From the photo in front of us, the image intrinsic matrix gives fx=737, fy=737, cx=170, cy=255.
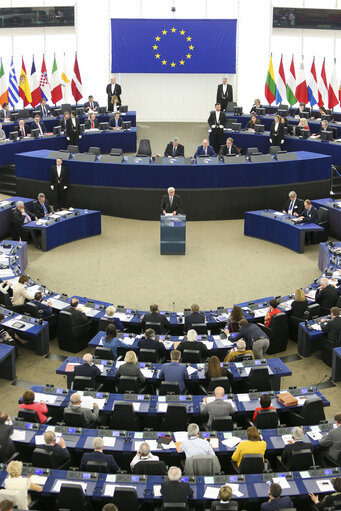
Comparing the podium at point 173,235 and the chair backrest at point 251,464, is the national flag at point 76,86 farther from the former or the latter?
the chair backrest at point 251,464

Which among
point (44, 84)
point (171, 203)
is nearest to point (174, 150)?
point (171, 203)

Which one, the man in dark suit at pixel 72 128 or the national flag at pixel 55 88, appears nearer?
the man in dark suit at pixel 72 128

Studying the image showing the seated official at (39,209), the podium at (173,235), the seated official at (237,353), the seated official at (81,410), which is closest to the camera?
the seated official at (81,410)

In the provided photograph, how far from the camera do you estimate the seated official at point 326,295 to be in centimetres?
1536

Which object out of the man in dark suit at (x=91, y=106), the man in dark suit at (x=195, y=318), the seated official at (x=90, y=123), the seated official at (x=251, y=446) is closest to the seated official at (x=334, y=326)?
the man in dark suit at (x=195, y=318)

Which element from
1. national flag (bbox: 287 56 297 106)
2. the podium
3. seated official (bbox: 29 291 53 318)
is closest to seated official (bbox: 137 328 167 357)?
seated official (bbox: 29 291 53 318)

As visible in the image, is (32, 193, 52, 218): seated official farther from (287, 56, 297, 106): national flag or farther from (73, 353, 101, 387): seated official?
(287, 56, 297, 106): national flag

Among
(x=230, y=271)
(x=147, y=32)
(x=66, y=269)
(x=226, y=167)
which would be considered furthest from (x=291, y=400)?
(x=147, y=32)

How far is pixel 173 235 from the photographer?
20219 millimetres

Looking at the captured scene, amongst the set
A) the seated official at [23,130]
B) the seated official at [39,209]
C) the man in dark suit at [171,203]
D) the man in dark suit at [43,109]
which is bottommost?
the seated official at [39,209]

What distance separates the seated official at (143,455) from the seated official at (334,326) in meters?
5.34

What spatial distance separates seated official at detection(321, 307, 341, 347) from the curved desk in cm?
967

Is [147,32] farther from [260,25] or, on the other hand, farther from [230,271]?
[230,271]

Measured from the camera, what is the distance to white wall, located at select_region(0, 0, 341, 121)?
3472cm
